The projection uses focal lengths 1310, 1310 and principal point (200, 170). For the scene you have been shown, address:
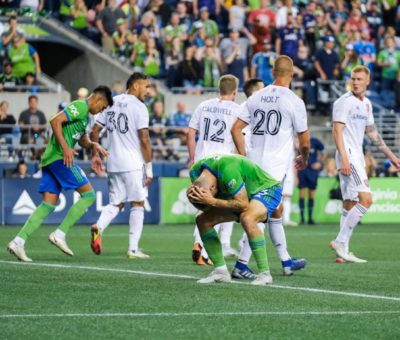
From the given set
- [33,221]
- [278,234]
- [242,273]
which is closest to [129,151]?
[33,221]

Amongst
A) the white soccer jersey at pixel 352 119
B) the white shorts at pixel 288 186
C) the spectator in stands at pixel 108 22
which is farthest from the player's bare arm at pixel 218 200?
the spectator in stands at pixel 108 22

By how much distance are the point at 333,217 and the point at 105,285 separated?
16707mm

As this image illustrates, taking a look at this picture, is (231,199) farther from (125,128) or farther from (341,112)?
(125,128)

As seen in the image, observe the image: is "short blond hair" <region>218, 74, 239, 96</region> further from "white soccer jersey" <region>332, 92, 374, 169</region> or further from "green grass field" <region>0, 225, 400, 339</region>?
"green grass field" <region>0, 225, 400, 339</region>

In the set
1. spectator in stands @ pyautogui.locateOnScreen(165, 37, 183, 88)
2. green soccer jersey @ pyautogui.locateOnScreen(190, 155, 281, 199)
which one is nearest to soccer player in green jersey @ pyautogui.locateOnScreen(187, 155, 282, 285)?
green soccer jersey @ pyautogui.locateOnScreen(190, 155, 281, 199)

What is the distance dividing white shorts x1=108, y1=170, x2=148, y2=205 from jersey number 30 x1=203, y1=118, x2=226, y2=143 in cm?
122

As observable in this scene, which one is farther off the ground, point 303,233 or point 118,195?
point 118,195

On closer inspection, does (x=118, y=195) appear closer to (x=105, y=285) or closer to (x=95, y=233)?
(x=95, y=233)

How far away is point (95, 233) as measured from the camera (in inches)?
612

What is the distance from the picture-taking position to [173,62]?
3128 centimetres

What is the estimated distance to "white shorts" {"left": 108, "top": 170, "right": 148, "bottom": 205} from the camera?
1625 centimetres

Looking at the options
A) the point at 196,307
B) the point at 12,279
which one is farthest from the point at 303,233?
the point at 196,307

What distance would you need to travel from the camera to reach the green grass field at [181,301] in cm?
892

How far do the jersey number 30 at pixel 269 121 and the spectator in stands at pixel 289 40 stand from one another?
1829 centimetres
